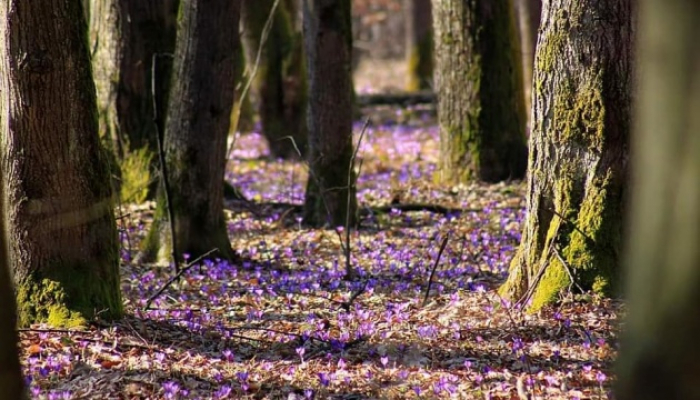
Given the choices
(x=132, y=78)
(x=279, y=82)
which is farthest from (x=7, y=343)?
(x=279, y=82)

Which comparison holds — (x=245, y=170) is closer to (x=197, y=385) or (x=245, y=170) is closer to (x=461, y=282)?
(x=461, y=282)

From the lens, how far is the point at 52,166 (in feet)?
20.5

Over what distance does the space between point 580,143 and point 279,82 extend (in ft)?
31.9

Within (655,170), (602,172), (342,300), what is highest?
(655,170)

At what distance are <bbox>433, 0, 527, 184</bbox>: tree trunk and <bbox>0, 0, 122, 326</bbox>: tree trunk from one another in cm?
662

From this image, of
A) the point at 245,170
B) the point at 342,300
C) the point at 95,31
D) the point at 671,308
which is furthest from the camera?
the point at 245,170

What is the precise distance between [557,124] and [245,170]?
8.88m

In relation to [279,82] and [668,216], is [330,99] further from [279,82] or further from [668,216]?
[668,216]

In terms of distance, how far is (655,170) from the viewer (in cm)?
327

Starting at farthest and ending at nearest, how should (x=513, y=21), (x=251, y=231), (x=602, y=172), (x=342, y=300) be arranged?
(x=513, y=21), (x=251, y=231), (x=342, y=300), (x=602, y=172)

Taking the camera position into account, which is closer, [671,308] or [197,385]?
[671,308]

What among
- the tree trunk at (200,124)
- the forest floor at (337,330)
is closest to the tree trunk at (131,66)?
the forest floor at (337,330)

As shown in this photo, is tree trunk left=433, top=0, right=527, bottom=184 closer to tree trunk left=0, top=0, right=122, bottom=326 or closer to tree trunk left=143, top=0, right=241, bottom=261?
tree trunk left=143, top=0, right=241, bottom=261

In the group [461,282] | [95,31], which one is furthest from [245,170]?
[461,282]
